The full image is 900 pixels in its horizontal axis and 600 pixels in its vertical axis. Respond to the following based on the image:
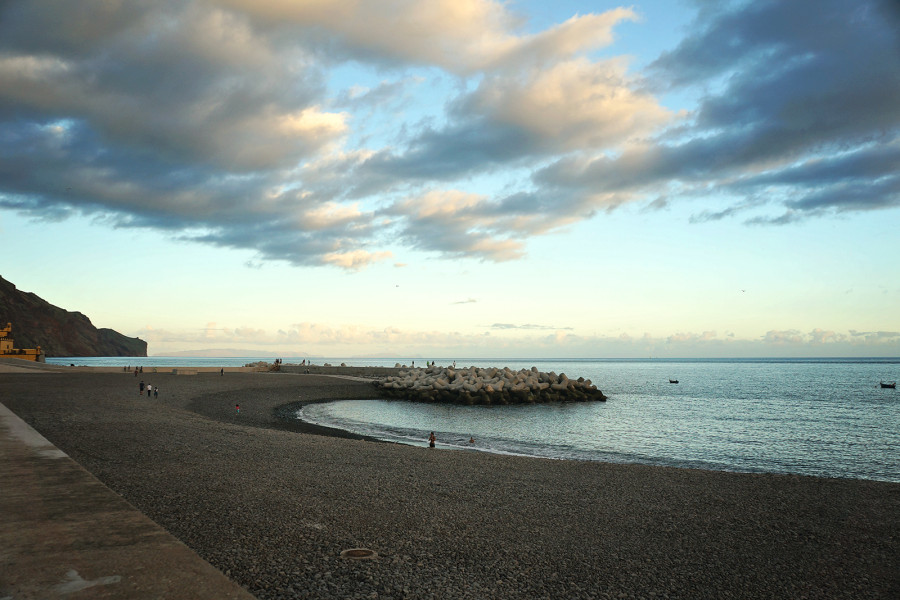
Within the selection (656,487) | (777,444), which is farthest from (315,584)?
(777,444)

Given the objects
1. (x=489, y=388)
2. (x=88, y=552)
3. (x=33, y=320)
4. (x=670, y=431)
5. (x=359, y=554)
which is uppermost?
(x=33, y=320)

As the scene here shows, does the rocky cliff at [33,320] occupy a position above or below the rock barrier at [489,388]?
above

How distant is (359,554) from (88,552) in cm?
310

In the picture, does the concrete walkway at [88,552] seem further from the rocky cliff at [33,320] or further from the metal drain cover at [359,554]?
the rocky cliff at [33,320]

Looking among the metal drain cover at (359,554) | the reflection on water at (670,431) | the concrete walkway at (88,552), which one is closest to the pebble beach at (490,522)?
the metal drain cover at (359,554)

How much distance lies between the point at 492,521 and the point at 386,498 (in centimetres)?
219

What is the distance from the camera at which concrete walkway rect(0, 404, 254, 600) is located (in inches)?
146

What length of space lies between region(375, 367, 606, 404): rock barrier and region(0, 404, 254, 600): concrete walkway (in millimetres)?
38797

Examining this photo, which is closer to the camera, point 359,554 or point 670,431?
point 359,554

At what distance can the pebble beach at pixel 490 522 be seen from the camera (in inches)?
242

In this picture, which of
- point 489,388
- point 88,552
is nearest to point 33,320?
point 489,388

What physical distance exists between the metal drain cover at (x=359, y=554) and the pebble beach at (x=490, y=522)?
76mm

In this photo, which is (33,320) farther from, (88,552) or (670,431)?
(88,552)

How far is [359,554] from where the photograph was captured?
6578 mm
